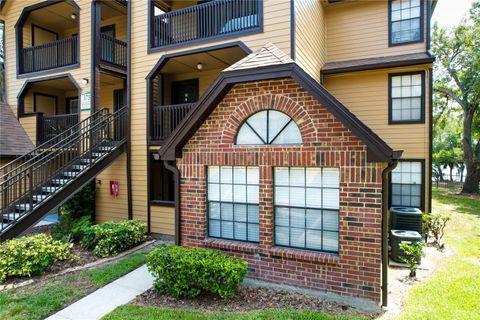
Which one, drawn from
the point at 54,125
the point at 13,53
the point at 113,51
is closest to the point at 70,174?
the point at 54,125

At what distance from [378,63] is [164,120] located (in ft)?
23.7

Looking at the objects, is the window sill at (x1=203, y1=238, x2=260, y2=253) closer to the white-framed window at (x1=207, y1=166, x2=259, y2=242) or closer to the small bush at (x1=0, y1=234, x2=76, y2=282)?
the white-framed window at (x1=207, y1=166, x2=259, y2=242)

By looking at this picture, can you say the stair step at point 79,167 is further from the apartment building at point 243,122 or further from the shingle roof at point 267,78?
the shingle roof at point 267,78

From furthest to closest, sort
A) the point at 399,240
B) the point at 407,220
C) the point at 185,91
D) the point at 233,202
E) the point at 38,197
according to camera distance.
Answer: the point at 185,91 < the point at 38,197 < the point at 407,220 < the point at 399,240 < the point at 233,202

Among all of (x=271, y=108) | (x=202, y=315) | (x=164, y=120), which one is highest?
(x=164, y=120)

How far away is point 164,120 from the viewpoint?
9773 millimetres

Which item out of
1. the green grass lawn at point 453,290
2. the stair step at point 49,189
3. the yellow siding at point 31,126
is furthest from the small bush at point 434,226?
the yellow siding at point 31,126

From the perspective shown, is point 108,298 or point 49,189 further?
point 49,189

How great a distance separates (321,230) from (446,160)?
115 feet

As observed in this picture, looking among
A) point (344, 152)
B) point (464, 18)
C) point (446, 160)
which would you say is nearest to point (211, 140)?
point (344, 152)

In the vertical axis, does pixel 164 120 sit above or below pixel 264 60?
below

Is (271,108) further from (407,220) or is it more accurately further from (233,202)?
(407,220)

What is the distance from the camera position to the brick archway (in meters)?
5.24

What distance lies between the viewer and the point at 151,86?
9.69 meters
